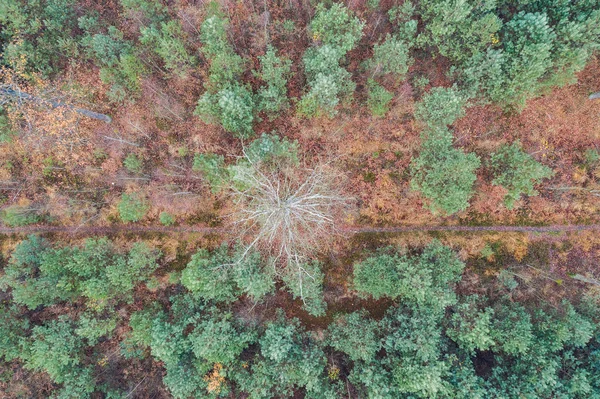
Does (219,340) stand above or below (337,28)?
below

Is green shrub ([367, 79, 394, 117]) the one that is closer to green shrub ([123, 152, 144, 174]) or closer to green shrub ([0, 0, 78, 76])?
green shrub ([123, 152, 144, 174])

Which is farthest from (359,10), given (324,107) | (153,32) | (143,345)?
(143,345)

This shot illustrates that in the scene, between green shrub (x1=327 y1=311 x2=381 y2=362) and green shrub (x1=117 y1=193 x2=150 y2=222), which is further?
green shrub (x1=117 y1=193 x2=150 y2=222)

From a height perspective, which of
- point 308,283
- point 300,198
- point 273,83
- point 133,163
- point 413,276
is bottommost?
point 413,276

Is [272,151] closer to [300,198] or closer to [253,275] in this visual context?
[300,198]

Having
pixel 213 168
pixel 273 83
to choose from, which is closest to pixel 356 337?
pixel 213 168

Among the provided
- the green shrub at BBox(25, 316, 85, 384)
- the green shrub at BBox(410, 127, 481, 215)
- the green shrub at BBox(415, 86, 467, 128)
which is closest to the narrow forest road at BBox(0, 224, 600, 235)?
the green shrub at BBox(410, 127, 481, 215)

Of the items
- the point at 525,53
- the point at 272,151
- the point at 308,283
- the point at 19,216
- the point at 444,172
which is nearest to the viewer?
the point at 525,53

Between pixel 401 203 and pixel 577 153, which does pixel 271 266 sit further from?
pixel 577 153
